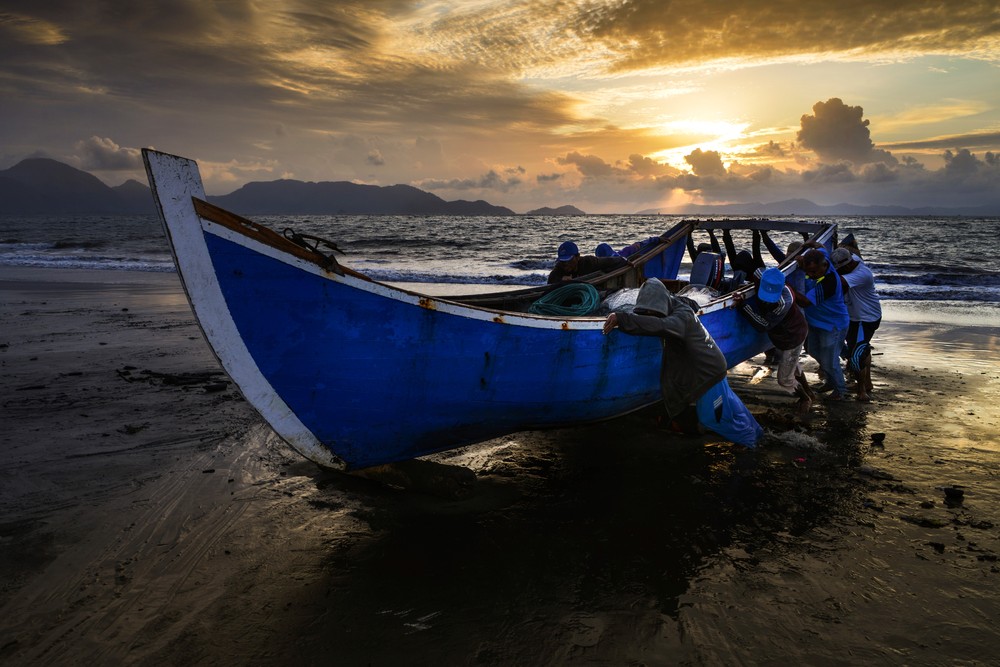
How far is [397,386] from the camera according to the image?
4.09 m

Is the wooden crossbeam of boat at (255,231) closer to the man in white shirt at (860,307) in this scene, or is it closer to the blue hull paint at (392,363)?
the blue hull paint at (392,363)

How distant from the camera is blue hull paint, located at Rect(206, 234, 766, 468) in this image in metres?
3.63

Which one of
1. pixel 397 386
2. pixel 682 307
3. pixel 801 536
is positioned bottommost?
pixel 801 536

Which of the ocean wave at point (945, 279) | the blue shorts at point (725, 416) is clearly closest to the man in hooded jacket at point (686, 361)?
the blue shorts at point (725, 416)

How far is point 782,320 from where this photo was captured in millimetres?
6574

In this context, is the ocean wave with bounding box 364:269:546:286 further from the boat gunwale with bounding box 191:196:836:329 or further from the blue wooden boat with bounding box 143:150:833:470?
the blue wooden boat with bounding box 143:150:833:470

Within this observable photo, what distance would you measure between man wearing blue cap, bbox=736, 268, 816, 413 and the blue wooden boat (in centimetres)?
215

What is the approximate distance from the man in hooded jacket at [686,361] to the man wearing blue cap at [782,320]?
3.96ft

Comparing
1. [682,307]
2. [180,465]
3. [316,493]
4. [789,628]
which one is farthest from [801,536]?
[180,465]

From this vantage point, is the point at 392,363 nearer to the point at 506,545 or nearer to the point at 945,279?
the point at 506,545

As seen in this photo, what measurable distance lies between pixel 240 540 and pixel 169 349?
20.8ft

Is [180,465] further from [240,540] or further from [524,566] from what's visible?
[524,566]

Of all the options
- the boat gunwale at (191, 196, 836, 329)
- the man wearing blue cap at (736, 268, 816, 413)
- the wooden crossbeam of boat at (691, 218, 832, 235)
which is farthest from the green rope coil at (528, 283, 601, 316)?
the wooden crossbeam of boat at (691, 218, 832, 235)

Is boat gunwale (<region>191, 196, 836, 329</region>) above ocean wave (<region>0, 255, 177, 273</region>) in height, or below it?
above
